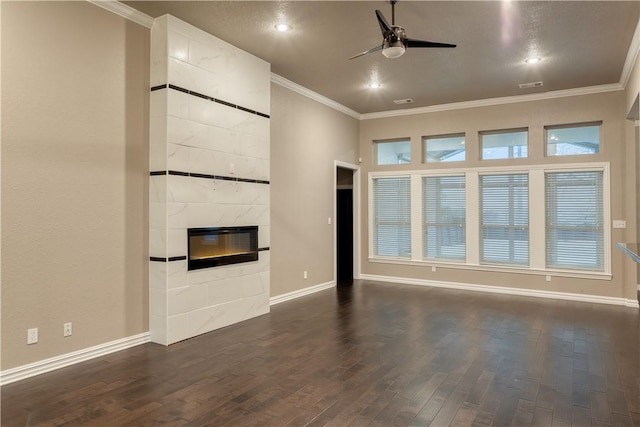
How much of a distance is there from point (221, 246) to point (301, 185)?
7.00 feet

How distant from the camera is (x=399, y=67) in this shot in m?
5.42

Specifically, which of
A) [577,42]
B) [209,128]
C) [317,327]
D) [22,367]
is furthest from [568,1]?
[22,367]

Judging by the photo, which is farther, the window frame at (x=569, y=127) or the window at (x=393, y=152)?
the window at (x=393, y=152)

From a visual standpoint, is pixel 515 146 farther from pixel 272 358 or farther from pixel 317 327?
pixel 272 358

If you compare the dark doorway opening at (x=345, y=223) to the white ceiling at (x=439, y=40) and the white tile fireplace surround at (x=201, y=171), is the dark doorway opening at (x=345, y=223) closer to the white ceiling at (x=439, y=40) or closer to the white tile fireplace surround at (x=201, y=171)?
the white ceiling at (x=439, y=40)

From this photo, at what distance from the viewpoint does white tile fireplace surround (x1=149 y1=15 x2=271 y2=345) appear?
409 centimetres

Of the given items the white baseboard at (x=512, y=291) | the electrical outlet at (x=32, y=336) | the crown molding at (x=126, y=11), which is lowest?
the white baseboard at (x=512, y=291)

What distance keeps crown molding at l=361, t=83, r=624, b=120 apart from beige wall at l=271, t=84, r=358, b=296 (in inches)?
37.9

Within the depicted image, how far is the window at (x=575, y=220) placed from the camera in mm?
6211

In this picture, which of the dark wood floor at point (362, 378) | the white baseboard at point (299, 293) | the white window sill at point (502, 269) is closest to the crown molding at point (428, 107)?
the white window sill at point (502, 269)

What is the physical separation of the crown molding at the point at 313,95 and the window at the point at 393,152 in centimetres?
73

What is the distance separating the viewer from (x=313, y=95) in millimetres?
6637

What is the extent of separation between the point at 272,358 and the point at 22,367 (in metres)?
1.99

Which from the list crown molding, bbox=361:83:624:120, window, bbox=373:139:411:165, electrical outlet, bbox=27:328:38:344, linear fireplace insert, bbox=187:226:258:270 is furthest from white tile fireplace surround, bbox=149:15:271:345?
window, bbox=373:139:411:165
